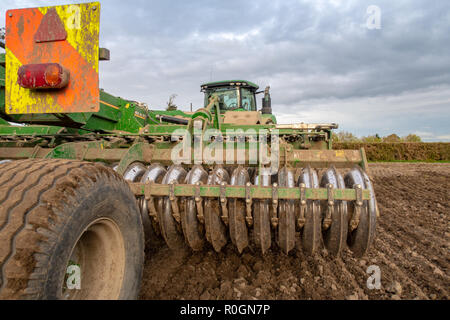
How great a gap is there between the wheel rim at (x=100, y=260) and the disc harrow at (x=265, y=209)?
2.33 feet

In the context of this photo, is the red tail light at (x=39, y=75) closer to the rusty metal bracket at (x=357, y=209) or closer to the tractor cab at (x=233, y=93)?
the rusty metal bracket at (x=357, y=209)

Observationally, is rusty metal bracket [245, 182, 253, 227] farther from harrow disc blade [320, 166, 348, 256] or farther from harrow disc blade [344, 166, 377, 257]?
harrow disc blade [344, 166, 377, 257]

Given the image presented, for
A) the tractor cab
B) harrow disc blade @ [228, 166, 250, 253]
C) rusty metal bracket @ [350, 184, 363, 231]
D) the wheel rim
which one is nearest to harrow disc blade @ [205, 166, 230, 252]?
harrow disc blade @ [228, 166, 250, 253]

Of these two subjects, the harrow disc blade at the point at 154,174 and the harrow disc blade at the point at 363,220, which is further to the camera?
the harrow disc blade at the point at 154,174

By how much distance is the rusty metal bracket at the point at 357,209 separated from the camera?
2.33 m

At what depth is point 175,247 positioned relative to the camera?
288 centimetres

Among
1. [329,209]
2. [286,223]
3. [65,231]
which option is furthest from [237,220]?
[65,231]

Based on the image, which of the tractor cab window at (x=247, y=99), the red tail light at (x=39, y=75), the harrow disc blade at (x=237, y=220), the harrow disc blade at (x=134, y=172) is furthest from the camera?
the tractor cab window at (x=247, y=99)

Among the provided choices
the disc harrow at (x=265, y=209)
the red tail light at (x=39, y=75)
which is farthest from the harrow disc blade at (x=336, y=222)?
the red tail light at (x=39, y=75)

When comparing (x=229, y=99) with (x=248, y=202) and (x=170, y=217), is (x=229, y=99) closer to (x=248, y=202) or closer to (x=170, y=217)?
(x=170, y=217)

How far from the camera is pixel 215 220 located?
2654mm

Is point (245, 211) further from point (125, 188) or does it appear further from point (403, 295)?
point (403, 295)

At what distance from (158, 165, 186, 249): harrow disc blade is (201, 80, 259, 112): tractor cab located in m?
5.25

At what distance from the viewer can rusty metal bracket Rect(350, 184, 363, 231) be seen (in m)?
2.33
